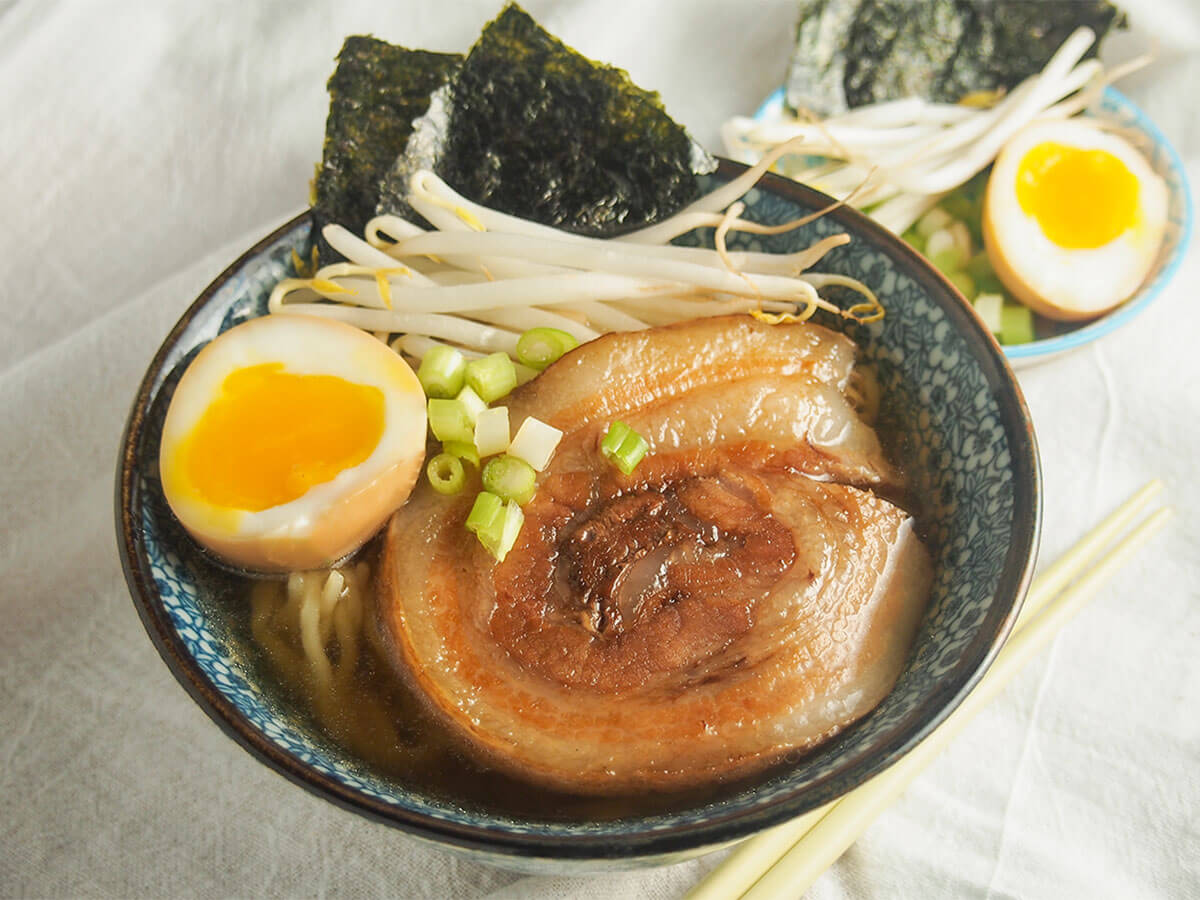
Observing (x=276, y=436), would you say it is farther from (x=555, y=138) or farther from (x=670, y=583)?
(x=555, y=138)

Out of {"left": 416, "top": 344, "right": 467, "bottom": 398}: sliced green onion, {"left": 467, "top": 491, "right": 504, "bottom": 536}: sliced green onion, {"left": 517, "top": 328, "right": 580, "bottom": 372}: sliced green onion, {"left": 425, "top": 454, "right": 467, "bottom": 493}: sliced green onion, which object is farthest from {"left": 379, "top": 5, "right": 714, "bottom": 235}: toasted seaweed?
{"left": 467, "top": 491, "right": 504, "bottom": 536}: sliced green onion

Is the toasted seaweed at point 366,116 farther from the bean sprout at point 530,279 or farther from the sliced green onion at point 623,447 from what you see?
the sliced green onion at point 623,447

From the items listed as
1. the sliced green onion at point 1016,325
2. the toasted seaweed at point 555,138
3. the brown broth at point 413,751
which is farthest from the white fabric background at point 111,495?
the toasted seaweed at point 555,138

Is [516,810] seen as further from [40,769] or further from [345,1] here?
[345,1]

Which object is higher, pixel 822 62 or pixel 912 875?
pixel 822 62

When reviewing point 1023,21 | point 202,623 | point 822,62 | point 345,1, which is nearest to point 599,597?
point 202,623

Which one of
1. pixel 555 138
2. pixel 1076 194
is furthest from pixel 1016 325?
pixel 555 138
